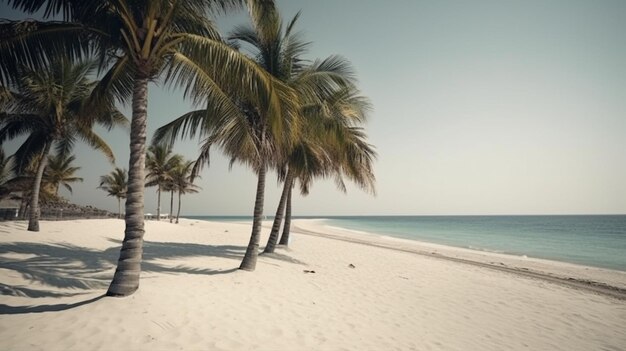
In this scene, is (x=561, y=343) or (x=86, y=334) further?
(x=561, y=343)

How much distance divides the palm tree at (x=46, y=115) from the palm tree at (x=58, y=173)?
20893mm

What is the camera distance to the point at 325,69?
9.98 m

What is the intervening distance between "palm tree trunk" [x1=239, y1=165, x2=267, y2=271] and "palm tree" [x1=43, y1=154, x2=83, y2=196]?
1298 inches

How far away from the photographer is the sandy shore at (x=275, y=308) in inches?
161

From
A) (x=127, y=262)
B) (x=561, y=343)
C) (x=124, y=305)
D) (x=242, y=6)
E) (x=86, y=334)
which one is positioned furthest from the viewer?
(x=242, y=6)

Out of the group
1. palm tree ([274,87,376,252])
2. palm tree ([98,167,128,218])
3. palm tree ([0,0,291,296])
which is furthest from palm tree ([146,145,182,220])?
palm tree ([0,0,291,296])

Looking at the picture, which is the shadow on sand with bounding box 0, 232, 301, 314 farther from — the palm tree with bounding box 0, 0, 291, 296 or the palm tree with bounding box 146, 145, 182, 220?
the palm tree with bounding box 146, 145, 182, 220

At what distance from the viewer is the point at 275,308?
223 inches

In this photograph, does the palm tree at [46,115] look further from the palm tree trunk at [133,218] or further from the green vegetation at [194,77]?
the palm tree trunk at [133,218]

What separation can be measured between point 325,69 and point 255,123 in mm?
3242

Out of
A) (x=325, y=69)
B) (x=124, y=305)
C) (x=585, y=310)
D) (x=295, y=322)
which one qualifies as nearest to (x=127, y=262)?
(x=124, y=305)

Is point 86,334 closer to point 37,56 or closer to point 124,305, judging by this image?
point 124,305

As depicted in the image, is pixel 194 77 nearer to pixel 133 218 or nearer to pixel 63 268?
pixel 133 218

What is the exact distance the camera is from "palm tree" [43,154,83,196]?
103 feet
